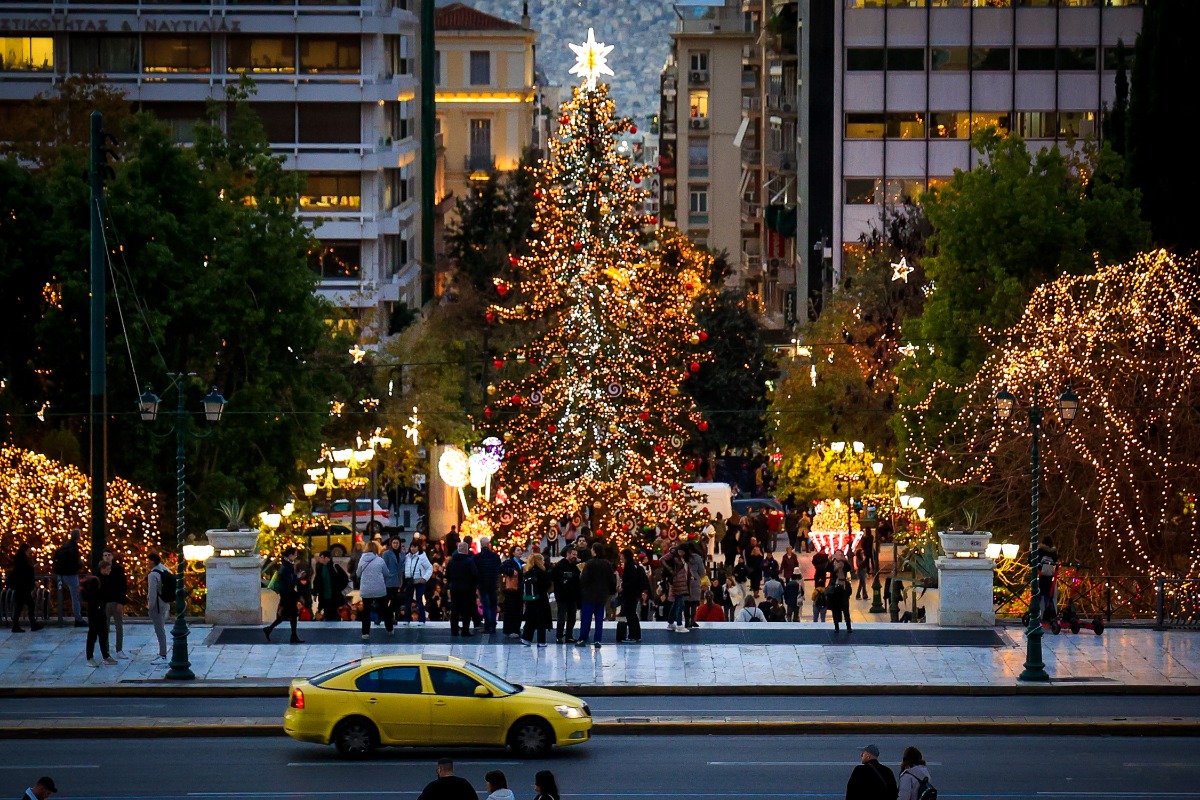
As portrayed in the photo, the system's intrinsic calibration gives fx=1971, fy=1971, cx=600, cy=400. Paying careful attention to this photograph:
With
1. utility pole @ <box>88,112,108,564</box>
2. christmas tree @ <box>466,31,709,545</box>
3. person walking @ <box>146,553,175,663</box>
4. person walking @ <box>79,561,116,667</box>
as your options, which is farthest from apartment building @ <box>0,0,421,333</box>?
person walking @ <box>79,561,116,667</box>

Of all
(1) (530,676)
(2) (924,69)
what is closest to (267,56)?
(2) (924,69)

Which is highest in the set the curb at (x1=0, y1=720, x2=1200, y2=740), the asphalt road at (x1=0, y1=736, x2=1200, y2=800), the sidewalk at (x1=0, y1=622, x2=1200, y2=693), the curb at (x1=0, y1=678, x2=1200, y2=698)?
the sidewalk at (x1=0, y1=622, x2=1200, y2=693)

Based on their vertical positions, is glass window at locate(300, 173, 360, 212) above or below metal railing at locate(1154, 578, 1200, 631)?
above

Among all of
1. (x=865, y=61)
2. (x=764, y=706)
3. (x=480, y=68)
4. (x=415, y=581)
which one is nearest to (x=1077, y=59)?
(x=865, y=61)

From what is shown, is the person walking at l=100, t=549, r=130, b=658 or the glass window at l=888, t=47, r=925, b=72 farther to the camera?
the glass window at l=888, t=47, r=925, b=72

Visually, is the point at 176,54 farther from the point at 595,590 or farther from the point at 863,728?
the point at 863,728

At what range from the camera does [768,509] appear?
2489 inches

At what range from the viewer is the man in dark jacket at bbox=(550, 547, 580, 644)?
3116cm

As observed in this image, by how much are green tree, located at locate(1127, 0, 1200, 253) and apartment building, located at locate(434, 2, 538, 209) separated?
87.7m

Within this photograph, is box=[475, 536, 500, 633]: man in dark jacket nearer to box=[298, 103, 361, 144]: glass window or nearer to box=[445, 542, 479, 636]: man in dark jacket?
box=[445, 542, 479, 636]: man in dark jacket

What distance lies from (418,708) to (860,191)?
61.2 meters

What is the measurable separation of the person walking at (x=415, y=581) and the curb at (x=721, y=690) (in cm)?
600

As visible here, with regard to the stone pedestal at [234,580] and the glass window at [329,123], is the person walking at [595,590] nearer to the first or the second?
the stone pedestal at [234,580]

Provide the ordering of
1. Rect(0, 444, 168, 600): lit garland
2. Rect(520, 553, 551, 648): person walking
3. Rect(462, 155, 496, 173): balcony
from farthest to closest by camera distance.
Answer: Rect(462, 155, 496, 173): balcony < Rect(0, 444, 168, 600): lit garland < Rect(520, 553, 551, 648): person walking
